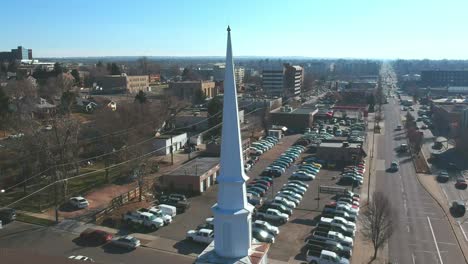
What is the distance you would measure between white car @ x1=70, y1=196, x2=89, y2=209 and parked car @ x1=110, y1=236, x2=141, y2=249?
534 centimetres

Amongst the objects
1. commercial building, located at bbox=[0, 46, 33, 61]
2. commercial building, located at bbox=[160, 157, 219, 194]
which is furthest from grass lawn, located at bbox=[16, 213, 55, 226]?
commercial building, located at bbox=[0, 46, 33, 61]

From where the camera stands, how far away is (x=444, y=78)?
12712 centimetres

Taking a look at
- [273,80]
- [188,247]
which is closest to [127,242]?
[188,247]

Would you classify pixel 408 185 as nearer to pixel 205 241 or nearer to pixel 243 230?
pixel 205 241

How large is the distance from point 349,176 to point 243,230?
78.2 feet

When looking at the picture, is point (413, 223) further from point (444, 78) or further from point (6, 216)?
point (444, 78)

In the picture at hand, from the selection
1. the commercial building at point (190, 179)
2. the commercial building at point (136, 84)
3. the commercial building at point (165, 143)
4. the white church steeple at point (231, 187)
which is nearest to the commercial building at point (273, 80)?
the commercial building at point (136, 84)

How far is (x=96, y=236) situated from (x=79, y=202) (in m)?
4.69

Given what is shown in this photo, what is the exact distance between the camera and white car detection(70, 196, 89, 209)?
23344 millimetres

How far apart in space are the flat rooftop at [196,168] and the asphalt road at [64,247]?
8586 millimetres

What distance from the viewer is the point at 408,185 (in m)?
28.9

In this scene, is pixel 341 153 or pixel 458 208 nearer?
pixel 458 208

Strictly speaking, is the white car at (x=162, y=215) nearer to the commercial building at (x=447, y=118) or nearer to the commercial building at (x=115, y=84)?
the commercial building at (x=447, y=118)

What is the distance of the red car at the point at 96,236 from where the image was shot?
1927 cm
